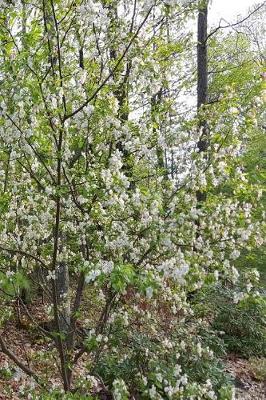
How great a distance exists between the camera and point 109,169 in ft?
11.5

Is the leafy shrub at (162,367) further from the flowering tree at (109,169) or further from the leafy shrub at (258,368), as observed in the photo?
the leafy shrub at (258,368)

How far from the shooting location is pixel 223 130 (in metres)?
3.80

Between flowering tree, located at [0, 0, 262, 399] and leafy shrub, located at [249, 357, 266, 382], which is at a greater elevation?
flowering tree, located at [0, 0, 262, 399]

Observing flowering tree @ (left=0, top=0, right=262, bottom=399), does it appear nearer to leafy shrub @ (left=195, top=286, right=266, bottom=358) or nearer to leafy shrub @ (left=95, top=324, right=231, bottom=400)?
leafy shrub @ (left=95, top=324, right=231, bottom=400)

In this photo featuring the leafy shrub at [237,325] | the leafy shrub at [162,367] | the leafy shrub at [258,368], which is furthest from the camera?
the leafy shrub at [237,325]

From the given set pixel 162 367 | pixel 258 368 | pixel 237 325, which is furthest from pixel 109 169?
pixel 237 325

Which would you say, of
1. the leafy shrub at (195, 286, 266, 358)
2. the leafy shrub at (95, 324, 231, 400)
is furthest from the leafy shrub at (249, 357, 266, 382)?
the leafy shrub at (95, 324, 231, 400)

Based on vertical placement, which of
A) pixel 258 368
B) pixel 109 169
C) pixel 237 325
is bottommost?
pixel 258 368

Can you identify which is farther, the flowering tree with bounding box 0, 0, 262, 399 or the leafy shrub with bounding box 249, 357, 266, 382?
the leafy shrub with bounding box 249, 357, 266, 382

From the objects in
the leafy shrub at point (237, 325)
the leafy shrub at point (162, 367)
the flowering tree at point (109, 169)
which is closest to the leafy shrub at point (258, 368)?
the leafy shrub at point (237, 325)

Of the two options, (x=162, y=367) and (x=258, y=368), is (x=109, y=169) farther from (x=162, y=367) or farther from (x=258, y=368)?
(x=258, y=368)

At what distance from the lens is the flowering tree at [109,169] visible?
3.13m

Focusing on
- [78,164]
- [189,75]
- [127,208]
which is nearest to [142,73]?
[78,164]

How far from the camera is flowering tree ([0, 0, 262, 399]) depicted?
123 inches
